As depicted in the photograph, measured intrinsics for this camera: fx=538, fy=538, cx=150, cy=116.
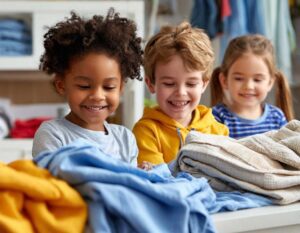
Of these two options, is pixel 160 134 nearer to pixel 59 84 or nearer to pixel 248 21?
pixel 59 84

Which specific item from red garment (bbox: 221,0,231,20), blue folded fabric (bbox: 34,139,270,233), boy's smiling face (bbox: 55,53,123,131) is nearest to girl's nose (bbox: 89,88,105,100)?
boy's smiling face (bbox: 55,53,123,131)

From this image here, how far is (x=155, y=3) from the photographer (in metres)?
2.80

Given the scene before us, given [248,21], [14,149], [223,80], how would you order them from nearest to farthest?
[223,80]
[14,149]
[248,21]

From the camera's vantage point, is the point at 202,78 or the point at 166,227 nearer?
the point at 166,227

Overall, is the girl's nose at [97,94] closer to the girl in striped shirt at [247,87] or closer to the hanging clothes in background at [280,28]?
the girl in striped shirt at [247,87]

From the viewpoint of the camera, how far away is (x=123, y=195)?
0.72 meters

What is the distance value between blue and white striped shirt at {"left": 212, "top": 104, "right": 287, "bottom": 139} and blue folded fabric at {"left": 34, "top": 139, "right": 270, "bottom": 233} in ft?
2.88

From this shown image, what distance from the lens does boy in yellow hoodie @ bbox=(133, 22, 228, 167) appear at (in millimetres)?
1302

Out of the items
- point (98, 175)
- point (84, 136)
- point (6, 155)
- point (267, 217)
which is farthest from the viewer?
point (6, 155)

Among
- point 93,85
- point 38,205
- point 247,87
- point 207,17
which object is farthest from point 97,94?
point 207,17

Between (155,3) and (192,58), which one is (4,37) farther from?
(192,58)

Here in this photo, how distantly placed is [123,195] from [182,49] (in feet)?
2.16

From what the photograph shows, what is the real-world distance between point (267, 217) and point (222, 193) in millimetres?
117

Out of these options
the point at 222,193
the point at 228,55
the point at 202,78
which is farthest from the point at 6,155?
the point at 222,193
